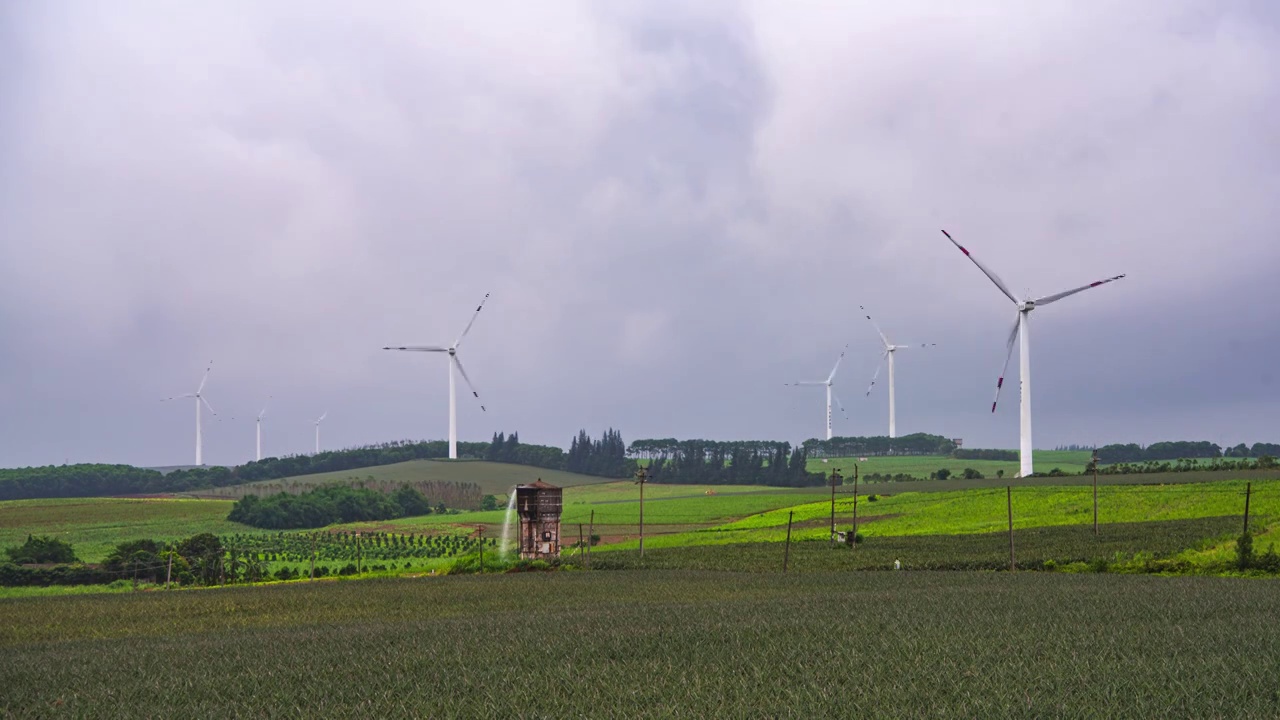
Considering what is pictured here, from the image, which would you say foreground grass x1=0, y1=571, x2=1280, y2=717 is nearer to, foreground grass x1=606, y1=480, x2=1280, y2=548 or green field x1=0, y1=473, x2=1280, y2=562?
green field x1=0, y1=473, x2=1280, y2=562

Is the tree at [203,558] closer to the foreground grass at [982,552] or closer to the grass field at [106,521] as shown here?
the grass field at [106,521]

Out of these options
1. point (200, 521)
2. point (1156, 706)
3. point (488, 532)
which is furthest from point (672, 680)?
point (200, 521)

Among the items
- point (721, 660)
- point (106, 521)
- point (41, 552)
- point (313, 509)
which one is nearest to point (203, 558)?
point (41, 552)

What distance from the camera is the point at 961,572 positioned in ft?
203

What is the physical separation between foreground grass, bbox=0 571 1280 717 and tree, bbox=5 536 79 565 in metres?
73.2

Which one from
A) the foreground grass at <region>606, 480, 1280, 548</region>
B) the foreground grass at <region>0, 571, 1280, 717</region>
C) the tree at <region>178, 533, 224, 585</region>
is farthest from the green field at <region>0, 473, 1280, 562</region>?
the foreground grass at <region>0, 571, 1280, 717</region>

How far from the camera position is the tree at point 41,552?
10694 cm

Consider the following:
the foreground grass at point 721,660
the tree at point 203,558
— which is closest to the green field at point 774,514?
the tree at point 203,558

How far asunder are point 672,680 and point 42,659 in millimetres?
19750

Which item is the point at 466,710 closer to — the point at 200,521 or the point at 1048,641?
the point at 1048,641

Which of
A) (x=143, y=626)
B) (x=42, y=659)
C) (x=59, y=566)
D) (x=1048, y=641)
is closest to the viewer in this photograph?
(x=1048, y=641)

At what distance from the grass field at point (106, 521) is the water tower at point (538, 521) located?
2212 inches

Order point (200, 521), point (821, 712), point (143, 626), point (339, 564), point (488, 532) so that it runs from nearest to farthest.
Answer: point (821, 712)
point (143, 626)
point (339, 564)
point (488, 532)
point (200, 521)

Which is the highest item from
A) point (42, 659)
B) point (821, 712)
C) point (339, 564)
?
point (821, 712)
